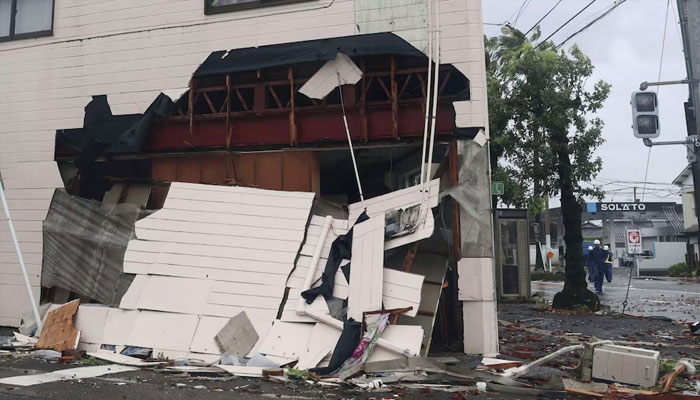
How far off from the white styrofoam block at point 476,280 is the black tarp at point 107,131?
5618mm

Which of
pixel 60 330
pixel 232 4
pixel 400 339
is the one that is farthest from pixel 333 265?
pixel 232 4

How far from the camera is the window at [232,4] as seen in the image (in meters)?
9.94

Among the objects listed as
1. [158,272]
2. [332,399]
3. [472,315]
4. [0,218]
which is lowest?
[332,399]

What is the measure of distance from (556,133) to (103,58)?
11.1 meters

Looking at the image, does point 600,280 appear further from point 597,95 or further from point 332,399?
point 332,399

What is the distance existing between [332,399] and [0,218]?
854 cm

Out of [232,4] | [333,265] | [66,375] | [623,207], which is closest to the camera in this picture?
[66,375]

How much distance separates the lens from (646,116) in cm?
902

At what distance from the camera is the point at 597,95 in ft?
52.7

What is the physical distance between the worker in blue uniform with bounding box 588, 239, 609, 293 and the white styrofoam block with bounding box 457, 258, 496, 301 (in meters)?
13.6

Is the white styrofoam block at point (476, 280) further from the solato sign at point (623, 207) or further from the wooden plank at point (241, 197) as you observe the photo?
the solato sign at point (623, 207)

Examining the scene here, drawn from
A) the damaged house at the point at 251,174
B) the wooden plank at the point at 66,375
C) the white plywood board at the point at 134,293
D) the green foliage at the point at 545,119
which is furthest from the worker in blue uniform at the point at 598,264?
the wooden plank at the point at 66,375

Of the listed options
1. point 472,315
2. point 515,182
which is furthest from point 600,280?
point 472,315

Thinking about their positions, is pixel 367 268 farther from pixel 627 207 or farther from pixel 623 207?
pixel 627 207
